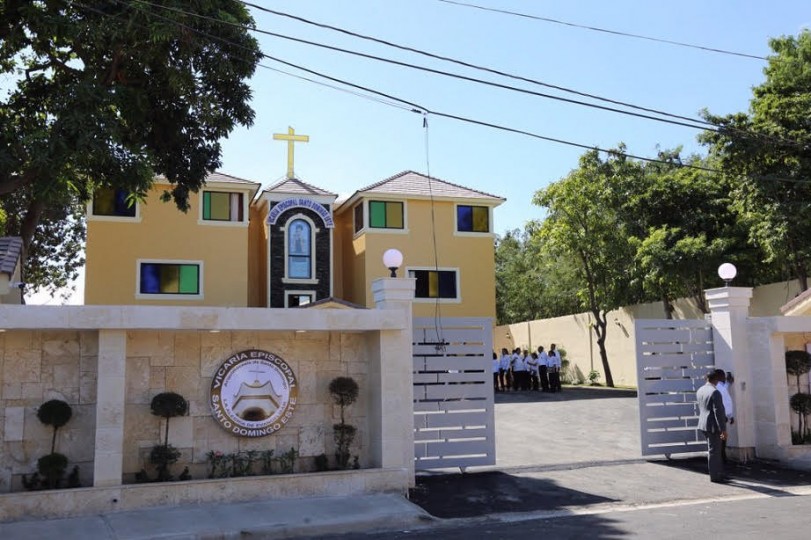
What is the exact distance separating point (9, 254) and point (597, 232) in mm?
23254

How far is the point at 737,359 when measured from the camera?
45.4 ft

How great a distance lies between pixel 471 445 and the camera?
1248 cm

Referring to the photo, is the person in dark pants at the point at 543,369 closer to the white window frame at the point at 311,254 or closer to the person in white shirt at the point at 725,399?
the white window frame at the point at 311,254

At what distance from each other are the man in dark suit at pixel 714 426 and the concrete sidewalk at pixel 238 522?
4959 mm

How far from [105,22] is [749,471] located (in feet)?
48.3

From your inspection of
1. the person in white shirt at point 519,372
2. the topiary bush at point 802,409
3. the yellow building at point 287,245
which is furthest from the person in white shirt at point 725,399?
the yellow building at point 287,245

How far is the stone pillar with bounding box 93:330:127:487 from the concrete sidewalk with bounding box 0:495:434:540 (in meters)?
0.57

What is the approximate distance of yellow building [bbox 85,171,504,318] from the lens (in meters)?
28.0

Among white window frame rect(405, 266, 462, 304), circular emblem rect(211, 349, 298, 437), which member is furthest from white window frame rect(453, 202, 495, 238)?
circular emblem rect(211, 349, 298, 437)

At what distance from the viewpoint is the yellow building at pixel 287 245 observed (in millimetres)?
27969

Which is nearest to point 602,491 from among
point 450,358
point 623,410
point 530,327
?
point 450,358

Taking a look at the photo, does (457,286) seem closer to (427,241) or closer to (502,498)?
(427,241)

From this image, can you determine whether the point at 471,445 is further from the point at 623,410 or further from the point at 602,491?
the point at 623,410

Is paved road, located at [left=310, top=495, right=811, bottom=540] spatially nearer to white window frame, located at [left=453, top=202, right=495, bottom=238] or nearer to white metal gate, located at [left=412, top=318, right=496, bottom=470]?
white metal gate, located at [left=412, top=318, right=496, bottom=470]
